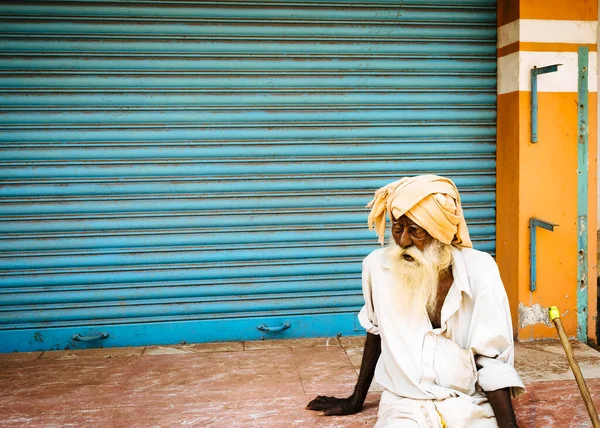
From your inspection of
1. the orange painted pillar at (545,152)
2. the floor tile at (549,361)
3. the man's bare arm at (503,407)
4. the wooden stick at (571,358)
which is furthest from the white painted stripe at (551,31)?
the man's bare arm at (503,407)

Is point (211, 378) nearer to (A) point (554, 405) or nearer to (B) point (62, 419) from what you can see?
(B) point (62, 419)

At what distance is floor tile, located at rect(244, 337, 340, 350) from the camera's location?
5398 millimetres

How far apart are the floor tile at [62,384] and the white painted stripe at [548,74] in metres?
3.54

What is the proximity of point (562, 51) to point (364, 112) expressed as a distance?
156 centimetres

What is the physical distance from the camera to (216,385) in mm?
4547

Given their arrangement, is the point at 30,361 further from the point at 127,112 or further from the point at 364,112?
the point at 364,112

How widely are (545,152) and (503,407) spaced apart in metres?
3.02

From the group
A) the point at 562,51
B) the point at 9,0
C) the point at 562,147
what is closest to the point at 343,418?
the point at 562,147

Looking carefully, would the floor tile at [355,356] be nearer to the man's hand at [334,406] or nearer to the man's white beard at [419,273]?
the man's hand at [334,406]

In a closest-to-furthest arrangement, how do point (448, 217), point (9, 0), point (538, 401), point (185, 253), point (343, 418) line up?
point (448, 217)
point (343, 418)
point (538, 401)
point (9, 0)
point (185, 253)

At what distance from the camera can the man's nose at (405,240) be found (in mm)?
3148

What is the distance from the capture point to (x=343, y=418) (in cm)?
387

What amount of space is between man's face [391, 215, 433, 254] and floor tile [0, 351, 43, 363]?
3238 millimetres

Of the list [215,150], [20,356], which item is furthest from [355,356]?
[20,356]
